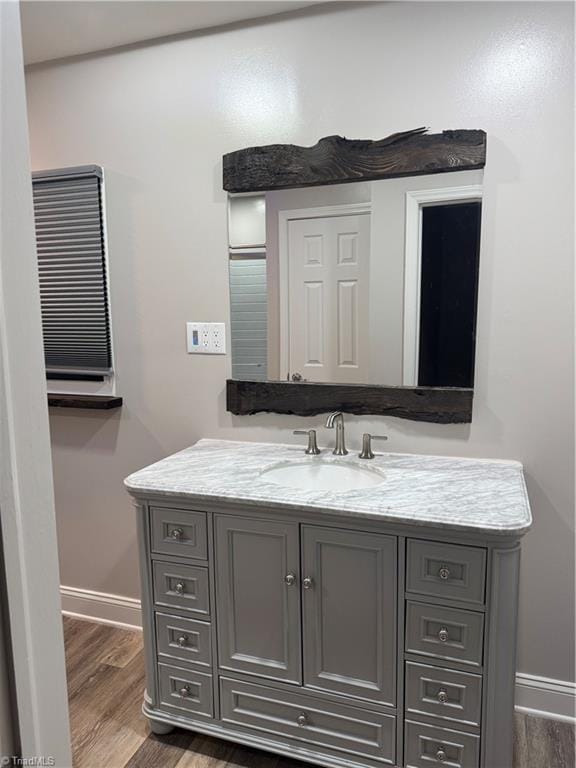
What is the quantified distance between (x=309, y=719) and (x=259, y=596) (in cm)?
40

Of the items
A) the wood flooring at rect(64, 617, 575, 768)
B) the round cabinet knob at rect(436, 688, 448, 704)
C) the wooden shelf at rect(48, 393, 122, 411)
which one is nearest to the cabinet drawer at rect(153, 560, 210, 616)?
the wood flooring at rect(64, 617, 575, 768)

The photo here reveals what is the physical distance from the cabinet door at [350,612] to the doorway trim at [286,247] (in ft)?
2.43

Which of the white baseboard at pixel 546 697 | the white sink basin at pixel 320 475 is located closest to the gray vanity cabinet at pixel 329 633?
the white sink basin at pixel 320 475

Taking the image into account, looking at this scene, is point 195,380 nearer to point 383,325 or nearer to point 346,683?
point 383,325

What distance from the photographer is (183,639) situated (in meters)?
1.75

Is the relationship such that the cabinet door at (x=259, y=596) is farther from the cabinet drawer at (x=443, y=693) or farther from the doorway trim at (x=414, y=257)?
the doorway trim at (x=414, y=257)

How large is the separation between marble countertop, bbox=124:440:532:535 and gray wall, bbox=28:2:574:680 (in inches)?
5.2

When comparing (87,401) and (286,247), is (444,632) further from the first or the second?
(87,401)

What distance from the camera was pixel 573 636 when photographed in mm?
1866

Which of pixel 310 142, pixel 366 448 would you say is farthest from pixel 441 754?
pixel 310 142

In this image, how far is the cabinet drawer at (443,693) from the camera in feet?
4.73

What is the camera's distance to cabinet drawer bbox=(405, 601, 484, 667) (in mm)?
1421

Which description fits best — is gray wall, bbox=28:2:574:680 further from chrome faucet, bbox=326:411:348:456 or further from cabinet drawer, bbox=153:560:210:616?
cabinet drawer, bbox=153:560:210:616

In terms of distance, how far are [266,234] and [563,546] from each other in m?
1.52
